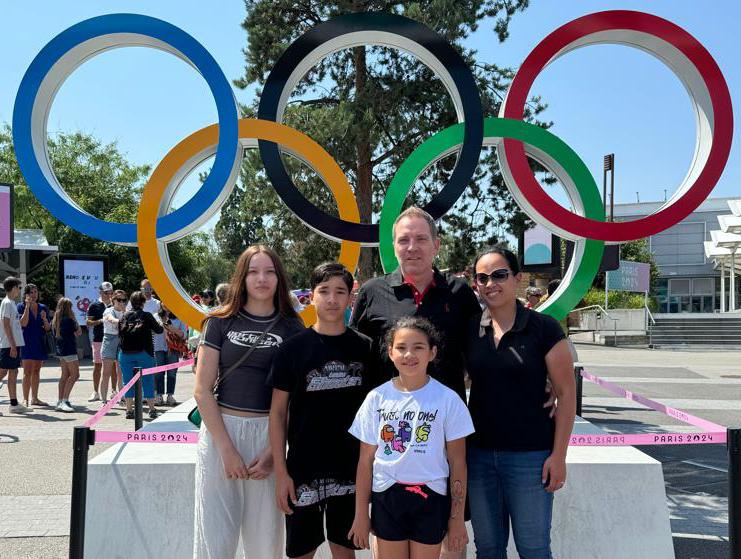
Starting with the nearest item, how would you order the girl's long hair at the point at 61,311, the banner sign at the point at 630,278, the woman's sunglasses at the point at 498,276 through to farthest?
1. the woman's sunglasses at the point at 498,276
2. the girl's long hair at the point at 61,311
3. the banner sign at the point at 630,278

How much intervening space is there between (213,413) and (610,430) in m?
6.54

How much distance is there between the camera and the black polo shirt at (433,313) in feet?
9.52

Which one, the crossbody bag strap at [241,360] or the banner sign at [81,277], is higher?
the banner sign at [81,277]

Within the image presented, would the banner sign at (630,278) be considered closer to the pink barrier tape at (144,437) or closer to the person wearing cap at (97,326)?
the person wearing cap at (97,326)

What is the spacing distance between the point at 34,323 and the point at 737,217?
33.0 metres

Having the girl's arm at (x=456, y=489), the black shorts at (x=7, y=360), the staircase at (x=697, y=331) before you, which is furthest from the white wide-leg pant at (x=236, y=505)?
the staircase at (x=697, y=331)

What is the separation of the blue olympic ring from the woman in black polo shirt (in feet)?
10.6

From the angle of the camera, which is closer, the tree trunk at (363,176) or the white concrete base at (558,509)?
the white concrete base at (558,509)

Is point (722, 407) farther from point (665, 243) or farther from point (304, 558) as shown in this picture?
point (665, 243)

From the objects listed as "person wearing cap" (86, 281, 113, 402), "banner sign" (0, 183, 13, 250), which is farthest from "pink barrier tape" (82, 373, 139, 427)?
"banner sign" (0, 183, 13, 250)

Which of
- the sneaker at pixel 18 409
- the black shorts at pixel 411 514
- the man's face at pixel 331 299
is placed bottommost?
the sneaker at pixel 18 409

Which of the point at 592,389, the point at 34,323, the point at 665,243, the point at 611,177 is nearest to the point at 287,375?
the point at 34,323

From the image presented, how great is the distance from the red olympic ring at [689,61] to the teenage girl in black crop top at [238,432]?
10.3 ft

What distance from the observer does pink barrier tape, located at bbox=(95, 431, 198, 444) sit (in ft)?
12.2
